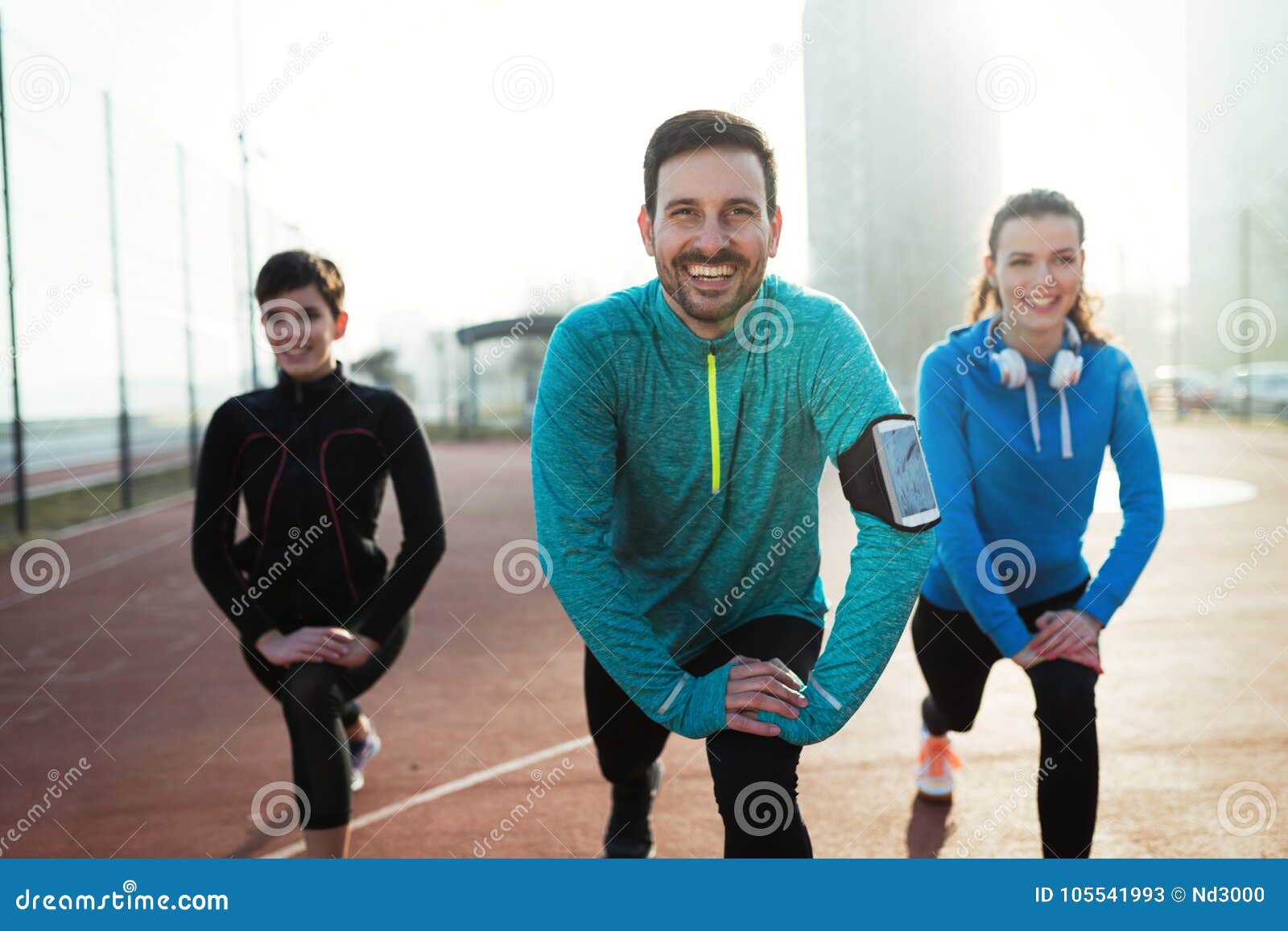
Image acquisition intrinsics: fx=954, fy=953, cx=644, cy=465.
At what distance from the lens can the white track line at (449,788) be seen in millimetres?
3113

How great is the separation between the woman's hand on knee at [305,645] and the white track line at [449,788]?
2.33ft

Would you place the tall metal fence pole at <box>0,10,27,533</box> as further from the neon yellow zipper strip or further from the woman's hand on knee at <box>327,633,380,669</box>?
the neon yellow zipper strip

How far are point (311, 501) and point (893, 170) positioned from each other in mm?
44022

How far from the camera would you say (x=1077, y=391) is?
2.73 meters

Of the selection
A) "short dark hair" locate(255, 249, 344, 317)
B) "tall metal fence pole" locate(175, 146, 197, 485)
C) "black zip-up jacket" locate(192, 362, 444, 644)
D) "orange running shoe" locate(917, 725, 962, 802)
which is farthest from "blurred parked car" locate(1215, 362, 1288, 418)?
"short dark hair" locate(255, 249, 344, 317)

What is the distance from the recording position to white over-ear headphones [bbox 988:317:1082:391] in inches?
105

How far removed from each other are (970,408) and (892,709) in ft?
6.93

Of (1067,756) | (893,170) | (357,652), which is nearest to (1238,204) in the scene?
(893,170)

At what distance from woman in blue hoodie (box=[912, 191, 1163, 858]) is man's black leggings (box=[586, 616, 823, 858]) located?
2.30 feet

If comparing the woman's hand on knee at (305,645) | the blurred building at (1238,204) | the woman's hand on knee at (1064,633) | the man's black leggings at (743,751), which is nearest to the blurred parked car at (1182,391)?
the blurred building at (1238,204)

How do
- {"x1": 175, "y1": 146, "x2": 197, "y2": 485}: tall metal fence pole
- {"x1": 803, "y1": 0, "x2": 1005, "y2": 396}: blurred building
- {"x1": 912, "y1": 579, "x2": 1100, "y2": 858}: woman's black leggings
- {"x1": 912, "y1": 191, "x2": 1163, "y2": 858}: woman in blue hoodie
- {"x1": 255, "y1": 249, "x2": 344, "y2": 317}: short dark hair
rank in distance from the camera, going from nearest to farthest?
1. {"x1": 912, "y1": 579, "x2": 1100, "y2": 858}: woman's black leggings
2. {"x1": 912, "y1": 191, "x2": 1163, "y2": 858}: woman in blue hoodie
3. {"x1": 255, "y1": 249, "x2": 344, "y2": 317}: short dark hair
4. {"x1": 175, "y1": 146, "x2": 197, "y2": 485}: tall metal fence pole
5. {"x1": 803, "y1": 0, "x2": 1005, "y2": 396}: blurred building

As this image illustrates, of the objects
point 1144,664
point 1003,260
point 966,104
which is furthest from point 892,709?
point 966,104

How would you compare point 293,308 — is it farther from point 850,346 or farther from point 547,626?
point 547,626

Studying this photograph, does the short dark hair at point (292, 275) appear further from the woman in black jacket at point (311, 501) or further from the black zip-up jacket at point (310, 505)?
the black zip-up jacket at point (310, 505)
